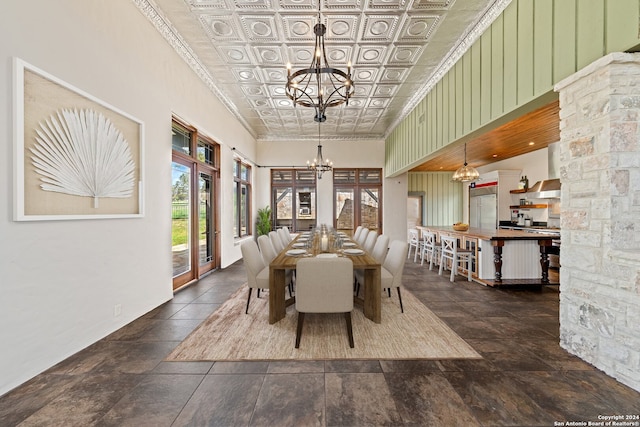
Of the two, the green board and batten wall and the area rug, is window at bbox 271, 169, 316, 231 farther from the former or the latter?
the area rug

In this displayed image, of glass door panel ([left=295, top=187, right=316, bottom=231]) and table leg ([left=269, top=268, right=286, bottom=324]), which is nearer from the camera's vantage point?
table leg ([left=269, top=268, right=286, bottom=324])

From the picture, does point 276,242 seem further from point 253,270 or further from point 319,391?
point 319,391

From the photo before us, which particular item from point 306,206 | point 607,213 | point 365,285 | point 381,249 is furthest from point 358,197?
point 607,213

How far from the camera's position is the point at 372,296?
306 cm

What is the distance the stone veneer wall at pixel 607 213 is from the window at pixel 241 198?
248 inches

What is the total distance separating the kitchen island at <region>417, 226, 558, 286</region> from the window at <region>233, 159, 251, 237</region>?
5.48 m

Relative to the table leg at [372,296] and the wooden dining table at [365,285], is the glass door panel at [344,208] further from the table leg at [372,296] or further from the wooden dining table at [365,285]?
the table leg at [372,296]

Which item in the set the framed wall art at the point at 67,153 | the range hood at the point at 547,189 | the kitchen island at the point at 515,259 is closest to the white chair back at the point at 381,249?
the kitchen island at the point at 515,259

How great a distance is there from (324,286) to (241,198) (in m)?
5.77

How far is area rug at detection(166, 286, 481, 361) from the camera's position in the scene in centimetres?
239

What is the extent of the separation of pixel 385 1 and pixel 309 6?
0.89 meters

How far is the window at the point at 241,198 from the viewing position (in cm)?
723

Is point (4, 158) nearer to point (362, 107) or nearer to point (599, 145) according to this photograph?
point (599, 145)

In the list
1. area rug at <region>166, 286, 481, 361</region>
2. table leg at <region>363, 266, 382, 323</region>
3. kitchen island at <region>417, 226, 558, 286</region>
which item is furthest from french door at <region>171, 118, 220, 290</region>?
kitchen island at <region>417, 226, 558, 286</region>
